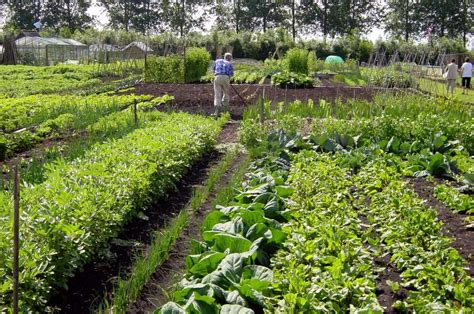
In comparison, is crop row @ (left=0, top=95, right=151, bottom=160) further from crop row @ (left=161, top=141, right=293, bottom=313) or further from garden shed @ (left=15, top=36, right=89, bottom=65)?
garden shed @ (left=15, top=36, right=89, bottom=65)

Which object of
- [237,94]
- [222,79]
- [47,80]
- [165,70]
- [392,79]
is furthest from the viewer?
[165,70]

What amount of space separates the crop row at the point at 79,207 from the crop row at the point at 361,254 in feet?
5.08

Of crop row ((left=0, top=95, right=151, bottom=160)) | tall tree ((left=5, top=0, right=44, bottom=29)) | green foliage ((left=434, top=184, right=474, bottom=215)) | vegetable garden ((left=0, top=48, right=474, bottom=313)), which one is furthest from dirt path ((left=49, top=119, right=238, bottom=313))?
tall tree ((left=5, top=0, right=44, bottom=29))

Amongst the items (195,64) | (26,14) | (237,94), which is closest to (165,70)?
(195,64)

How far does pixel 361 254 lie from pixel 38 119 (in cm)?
847

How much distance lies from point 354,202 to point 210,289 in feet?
8.44

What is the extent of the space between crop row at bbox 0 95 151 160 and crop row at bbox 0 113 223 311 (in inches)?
109

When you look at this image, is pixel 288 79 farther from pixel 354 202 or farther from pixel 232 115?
pixel 354 202

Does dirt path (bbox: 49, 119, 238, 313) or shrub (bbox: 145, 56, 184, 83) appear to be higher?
shrub (bbox: 145, 56, 184, 83)

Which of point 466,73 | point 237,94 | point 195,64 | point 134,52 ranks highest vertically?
point 134,52

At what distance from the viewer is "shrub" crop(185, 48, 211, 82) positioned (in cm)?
2255

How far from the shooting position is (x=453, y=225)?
4855 millimetres

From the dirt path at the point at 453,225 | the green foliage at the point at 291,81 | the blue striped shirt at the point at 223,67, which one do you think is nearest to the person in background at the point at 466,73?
the green foliage at the point at 291,81

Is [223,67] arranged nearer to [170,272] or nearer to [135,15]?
[170,272]
